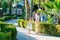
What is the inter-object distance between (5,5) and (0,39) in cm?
4614

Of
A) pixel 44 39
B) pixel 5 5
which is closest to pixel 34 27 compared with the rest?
pixel 44 39

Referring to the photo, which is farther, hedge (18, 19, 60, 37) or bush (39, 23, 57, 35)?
bush (39, 23, 57, 35)

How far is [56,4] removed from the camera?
1716 cm

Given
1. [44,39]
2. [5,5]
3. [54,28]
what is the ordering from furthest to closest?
1. [5,5]
2. [54,28]
3. [44,39]

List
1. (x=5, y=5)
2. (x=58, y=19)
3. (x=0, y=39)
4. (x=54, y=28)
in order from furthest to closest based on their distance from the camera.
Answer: (x=5, y=5) → (x=58, y=19) → (x=54, y=28) → (x=0, y=39)

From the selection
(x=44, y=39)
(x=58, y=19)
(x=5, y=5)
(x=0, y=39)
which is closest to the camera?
(x=0, y=39)

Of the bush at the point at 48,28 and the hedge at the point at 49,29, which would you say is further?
the bush at the point at 48,28

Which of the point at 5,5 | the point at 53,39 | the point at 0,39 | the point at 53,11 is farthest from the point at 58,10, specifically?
the point at 5,5

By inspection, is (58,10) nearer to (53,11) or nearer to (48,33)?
(53,11)

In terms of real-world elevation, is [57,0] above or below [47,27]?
above

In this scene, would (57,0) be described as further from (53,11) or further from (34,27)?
(34,27)

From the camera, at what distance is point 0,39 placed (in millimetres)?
8477

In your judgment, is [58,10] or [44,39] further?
[58,10]

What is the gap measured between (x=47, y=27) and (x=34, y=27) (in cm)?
199
